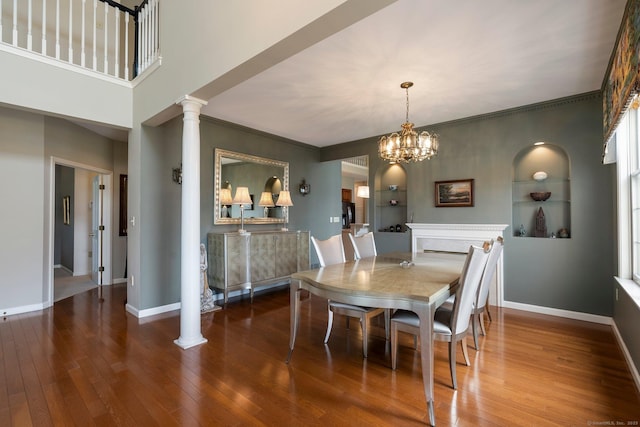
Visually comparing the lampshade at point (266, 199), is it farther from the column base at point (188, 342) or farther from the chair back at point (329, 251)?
the column base at point (188, 342)

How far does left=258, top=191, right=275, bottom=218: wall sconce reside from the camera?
508 cm

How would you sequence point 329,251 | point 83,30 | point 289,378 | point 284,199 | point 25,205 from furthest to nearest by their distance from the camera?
point 284,199
point 25,205
point 329,251
point 83,30
point 289,378

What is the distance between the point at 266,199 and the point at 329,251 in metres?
2.07

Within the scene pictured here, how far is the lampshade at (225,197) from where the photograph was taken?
4508 millimetres

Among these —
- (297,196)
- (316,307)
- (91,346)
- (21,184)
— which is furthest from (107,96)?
(316,307)

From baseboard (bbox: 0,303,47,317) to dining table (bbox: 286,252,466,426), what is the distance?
12.0 feet

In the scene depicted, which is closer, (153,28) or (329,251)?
(329,251)

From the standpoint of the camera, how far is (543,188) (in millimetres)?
4098

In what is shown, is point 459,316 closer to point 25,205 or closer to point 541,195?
point 541,195

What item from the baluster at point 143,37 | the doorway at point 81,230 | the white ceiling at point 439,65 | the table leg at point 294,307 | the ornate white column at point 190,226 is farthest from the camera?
the doorway at point 81,230

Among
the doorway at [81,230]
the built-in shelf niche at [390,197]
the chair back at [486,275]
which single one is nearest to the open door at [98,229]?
the doorway at [81,230]

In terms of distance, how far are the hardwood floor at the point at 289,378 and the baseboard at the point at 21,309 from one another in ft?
0.95

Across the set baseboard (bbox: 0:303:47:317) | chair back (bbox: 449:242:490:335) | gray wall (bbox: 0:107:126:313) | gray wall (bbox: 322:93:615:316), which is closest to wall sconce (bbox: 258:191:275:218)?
gray wall (bbox: 322:93:615:316)

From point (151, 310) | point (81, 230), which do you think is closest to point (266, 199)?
point (151, 310)
